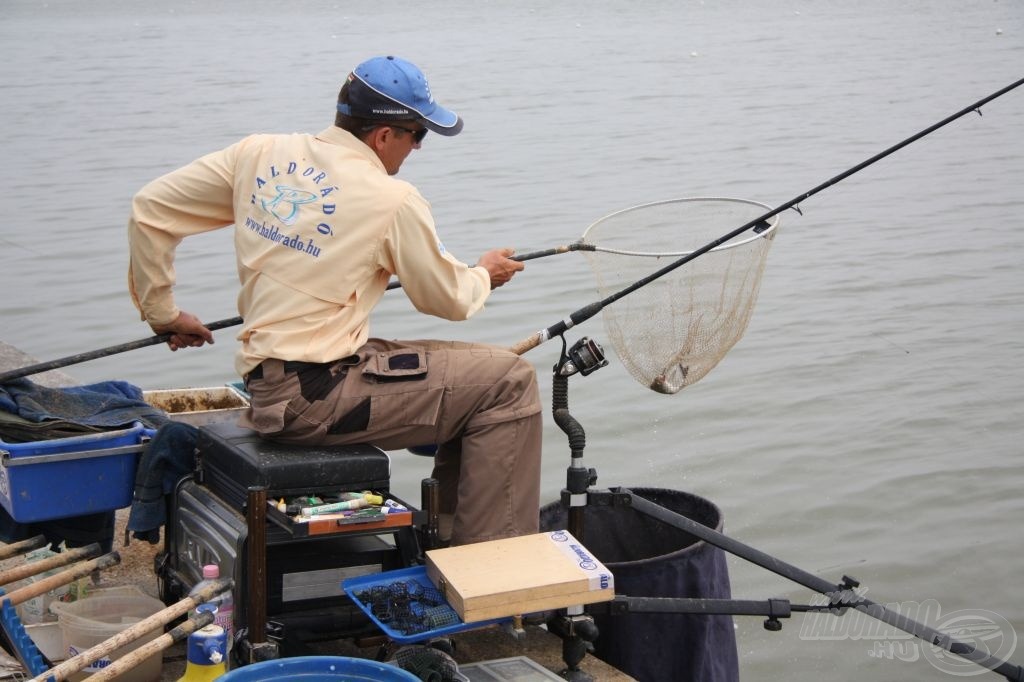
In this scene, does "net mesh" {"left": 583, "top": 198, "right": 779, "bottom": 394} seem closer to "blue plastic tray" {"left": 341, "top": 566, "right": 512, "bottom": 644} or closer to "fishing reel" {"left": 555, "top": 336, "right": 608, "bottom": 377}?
"fishing reel" {"left": 555, "top": 336, "right": 608, "bottom": 377}

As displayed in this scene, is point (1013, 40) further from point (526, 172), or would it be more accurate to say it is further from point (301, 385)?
point (301, 385)

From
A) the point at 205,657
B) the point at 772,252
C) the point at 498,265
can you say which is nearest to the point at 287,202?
the point at 498,265

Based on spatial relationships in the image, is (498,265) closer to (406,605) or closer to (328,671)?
(406,605)

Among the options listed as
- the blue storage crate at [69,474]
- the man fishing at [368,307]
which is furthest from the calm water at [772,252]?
the blue storage crate at [69,474]

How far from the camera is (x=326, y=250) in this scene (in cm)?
306

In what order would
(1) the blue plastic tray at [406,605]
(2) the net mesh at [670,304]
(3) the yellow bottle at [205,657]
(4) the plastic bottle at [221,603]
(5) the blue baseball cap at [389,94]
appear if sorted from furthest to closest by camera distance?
(2) the net mesh at [670,304] < (5) the blue baseball cap at [389,94] < (4) the plastic bottle at [221,603] < (1) the blue plastic tray at [406,605] < (3) the yellow bottle at [205,657]

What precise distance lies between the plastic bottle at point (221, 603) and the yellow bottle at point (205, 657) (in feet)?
0.79

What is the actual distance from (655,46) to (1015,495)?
17.2 m

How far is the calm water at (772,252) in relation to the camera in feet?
18.6

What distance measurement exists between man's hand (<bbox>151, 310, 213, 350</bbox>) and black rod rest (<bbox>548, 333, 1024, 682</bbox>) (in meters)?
0.98

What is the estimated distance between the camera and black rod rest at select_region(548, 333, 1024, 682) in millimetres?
3055

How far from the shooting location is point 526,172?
39.8 ft

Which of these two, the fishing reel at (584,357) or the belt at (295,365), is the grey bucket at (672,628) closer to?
the fishing reel at (584,357)

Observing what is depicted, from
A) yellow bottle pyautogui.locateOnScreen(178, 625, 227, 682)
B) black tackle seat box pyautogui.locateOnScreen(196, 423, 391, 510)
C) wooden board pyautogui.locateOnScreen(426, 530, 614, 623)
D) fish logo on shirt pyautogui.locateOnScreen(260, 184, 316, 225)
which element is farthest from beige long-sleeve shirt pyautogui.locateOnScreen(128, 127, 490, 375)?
yellow bottle pyautogui.locateOnScreen(178, 625, 227, 682)
